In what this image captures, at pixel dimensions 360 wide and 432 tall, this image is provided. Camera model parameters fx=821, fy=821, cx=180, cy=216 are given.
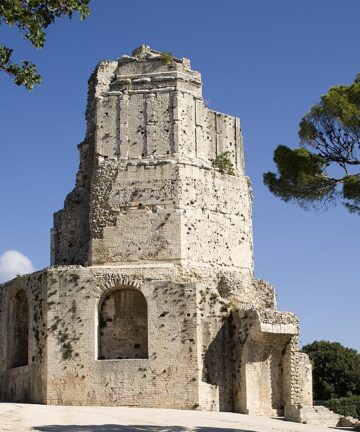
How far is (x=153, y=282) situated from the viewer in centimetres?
2703

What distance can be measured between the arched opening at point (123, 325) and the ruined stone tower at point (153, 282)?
0.04m

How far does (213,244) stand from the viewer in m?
29.3

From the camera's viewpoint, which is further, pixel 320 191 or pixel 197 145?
pixel 197 145

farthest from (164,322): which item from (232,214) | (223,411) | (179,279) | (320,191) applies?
(320,191)

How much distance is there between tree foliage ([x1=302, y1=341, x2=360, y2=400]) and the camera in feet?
145

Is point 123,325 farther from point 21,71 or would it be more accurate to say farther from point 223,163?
point 21,71

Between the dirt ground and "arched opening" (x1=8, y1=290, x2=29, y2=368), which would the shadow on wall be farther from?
"arched opening" (x1=8, y1=290, x2=29, y2=368)

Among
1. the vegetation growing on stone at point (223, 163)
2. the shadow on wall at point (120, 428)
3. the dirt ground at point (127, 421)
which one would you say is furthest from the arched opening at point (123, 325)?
the shadow on wall at point (120, 428)

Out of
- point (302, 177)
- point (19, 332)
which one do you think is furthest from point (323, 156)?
point (19, 332)

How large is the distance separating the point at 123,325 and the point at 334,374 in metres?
20.3

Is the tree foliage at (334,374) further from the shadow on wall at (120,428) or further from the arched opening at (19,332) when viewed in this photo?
the shadow on wall at (120,428)

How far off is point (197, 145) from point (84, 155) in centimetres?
449

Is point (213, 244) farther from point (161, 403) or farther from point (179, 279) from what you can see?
point (161, 403)

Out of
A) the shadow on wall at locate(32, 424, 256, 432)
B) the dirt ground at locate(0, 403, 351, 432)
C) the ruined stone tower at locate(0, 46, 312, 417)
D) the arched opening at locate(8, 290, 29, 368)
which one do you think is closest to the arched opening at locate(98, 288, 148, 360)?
the ruined stone tower at locate(0, 46, 312, 417)
